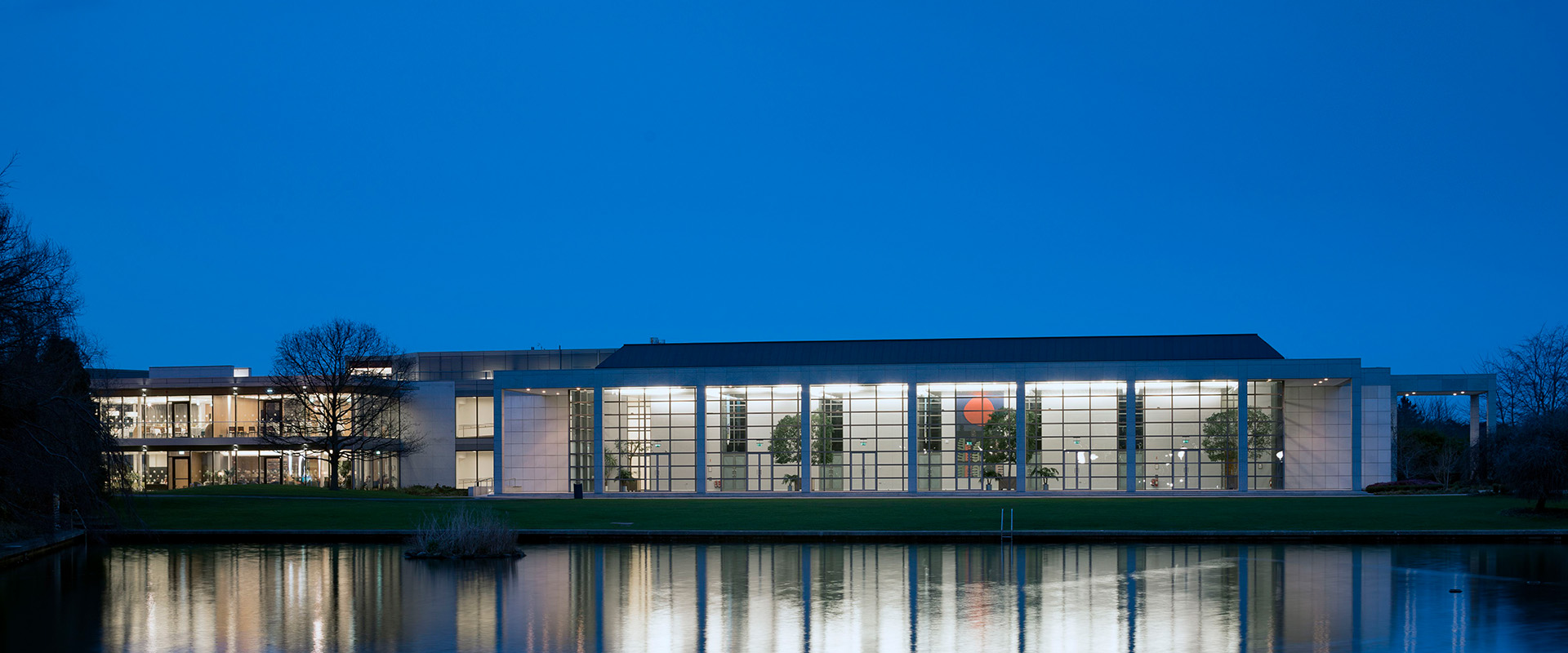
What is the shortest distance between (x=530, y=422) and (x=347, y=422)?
10.2 metres

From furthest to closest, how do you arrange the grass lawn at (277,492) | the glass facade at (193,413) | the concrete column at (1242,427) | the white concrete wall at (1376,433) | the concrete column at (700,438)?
the glass facade at (193,413), the concrete column at (700,438), the white concrete wall at (1376,433), the concrete column at (1242,427), the grass lawn at (277,492)

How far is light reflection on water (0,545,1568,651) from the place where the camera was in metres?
16.0

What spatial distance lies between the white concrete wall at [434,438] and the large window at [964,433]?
2774 cm

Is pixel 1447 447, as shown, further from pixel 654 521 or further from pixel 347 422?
pixel 347 422

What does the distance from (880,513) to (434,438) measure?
136 feet

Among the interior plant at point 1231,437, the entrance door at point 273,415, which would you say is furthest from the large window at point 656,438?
the interior plant at point 1231,437

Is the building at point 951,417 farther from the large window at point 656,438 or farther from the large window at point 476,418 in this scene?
the large window at point 476,418

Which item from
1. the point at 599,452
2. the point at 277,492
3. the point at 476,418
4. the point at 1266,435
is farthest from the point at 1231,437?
the point at 277,492

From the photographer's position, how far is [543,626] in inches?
680

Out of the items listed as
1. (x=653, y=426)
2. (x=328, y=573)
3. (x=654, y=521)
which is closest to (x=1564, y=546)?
(x=654, y=521)

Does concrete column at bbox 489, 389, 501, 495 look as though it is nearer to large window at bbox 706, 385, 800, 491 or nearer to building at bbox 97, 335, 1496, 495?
building at bbox 97, 335, 1496, 495

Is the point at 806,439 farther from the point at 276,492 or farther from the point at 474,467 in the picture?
the point at 474,467

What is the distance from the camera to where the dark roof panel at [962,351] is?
62.9 metres

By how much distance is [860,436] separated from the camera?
6625 cm
